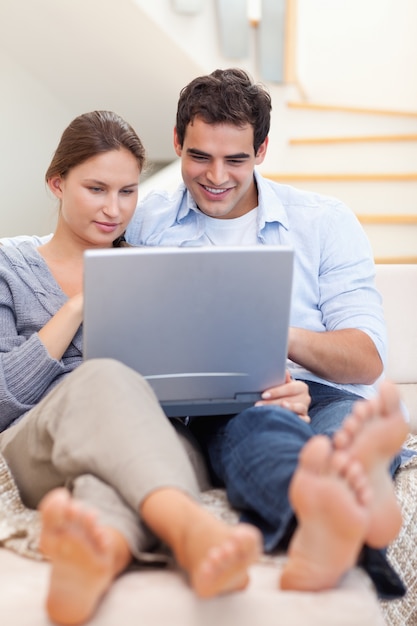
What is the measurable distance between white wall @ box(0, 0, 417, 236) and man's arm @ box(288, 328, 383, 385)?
270 cm

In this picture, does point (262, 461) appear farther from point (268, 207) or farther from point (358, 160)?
point (358, 160)

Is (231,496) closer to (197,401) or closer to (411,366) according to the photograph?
(197,401)

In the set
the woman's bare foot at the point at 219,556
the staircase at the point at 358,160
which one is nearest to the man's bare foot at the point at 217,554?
the woman's bare foot at the point at 219,556

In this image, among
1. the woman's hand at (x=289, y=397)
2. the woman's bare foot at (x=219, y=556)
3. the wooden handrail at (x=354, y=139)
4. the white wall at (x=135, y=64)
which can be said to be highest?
the white wall at (x=135, y=64)

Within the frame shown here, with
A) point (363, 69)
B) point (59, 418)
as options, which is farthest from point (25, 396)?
point (363, 69)

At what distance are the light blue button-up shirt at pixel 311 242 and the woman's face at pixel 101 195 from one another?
0.75 feet

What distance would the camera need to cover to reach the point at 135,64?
165 inches

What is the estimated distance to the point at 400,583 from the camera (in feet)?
3.38

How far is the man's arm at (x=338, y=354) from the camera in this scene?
1.50 m

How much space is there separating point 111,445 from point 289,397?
38cm

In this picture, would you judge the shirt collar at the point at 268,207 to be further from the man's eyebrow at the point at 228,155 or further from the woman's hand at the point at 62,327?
the woman's hand at the point at 62,327

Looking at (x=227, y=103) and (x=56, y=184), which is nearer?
(x=56, y=184)

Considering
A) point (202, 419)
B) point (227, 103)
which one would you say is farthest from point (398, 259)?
point (202, 419)

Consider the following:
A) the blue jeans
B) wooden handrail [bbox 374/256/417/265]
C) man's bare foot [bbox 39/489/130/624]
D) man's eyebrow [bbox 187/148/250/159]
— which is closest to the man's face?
man's eyebrow [bbox 187/148/250/159]
